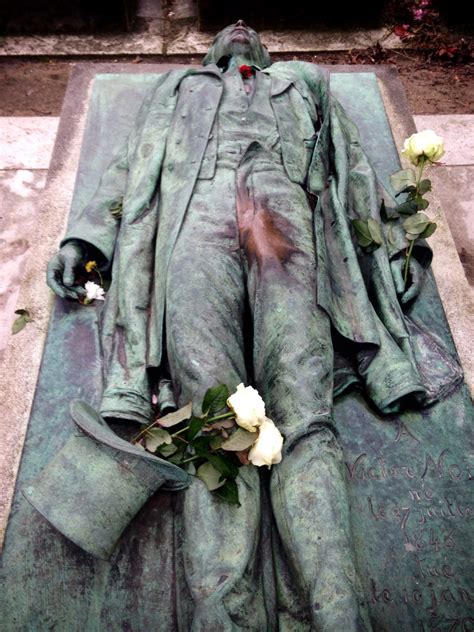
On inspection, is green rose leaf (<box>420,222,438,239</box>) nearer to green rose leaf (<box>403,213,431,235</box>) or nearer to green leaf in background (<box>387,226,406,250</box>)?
green rose leaf (<box>403,213,431,235</box>)

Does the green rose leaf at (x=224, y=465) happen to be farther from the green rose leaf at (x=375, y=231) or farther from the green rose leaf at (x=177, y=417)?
the green rose leaf at (x=375, y=231)

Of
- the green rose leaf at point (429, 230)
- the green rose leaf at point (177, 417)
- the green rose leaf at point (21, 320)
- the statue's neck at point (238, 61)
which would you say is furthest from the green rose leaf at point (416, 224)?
the green rose leaf at point (21, 320)

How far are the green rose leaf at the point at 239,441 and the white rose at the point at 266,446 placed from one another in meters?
0.03

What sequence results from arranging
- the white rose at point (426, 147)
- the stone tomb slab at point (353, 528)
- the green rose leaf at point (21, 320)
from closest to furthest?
the stone tomb slab at point (353, 528), the white rose at point (426, 147), the green rose leaf at point (21, 320)

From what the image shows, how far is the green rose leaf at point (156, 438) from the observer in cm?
276

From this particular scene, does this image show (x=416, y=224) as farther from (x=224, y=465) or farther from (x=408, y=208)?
(x=224, y=465)

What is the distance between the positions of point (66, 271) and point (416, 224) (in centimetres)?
167

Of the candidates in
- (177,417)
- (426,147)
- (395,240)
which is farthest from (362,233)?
(177,417)

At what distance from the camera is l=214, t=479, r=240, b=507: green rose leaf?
2627mm

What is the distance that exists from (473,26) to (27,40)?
4.22 metres

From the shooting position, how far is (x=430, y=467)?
312 cm

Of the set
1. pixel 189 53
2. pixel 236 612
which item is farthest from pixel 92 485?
pixel 189 53

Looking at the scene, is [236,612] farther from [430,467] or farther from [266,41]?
[266,41]

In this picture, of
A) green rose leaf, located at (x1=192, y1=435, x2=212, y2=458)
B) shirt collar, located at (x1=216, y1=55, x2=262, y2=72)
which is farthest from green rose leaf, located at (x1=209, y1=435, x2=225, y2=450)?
shirt collar, located at (x1=216, y1=55, x2=262, y2=72)
